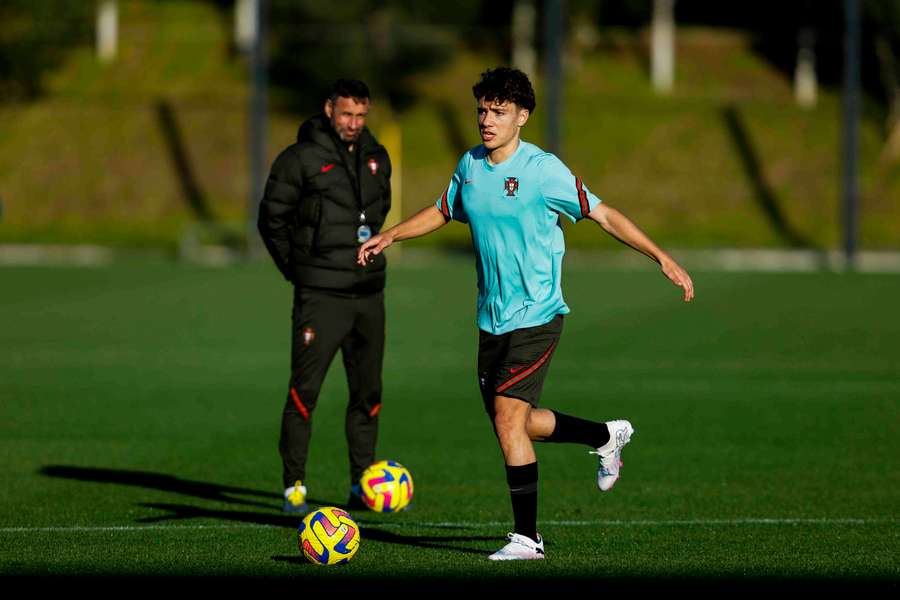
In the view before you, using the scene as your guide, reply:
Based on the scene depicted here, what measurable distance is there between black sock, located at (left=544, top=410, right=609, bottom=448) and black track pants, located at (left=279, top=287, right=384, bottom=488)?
5.76 ft

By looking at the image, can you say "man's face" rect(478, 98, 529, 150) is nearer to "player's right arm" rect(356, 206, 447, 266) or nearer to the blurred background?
"player's right arm" rect(356, 206, 447, 266)

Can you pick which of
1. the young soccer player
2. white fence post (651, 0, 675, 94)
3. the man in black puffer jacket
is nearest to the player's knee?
the young soccer player

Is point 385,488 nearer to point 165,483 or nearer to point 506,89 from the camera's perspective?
point 165,483

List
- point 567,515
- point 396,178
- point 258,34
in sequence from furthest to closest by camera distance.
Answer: point 396,178
point 258,34
point 567,515

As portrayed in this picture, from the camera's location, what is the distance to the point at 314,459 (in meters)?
11.0

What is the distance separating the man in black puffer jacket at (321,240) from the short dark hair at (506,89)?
1.81 metres

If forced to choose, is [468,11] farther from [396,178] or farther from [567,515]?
[567,515]

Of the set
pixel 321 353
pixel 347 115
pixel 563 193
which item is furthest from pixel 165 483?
pixel 563 193

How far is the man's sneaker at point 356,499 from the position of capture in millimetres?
9133

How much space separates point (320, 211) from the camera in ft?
30.1

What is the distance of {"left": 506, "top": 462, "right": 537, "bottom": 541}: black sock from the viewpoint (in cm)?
743

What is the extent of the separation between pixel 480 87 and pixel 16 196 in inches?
1597

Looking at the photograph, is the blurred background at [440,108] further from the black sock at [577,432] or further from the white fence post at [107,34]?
the black sock at [577,432]

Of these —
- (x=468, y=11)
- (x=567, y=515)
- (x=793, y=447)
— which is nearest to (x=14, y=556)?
(x=567, y=515)
